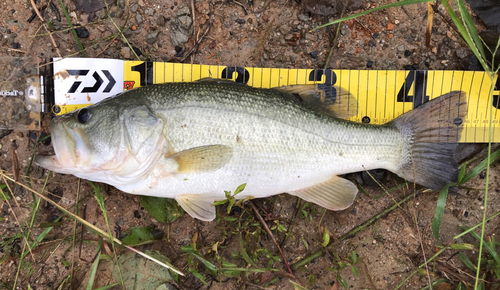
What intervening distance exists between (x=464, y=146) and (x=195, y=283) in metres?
2.62

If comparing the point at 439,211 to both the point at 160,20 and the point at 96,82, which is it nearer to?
the point at 160,20

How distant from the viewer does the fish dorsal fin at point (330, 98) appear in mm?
2584

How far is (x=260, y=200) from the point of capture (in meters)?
2.83

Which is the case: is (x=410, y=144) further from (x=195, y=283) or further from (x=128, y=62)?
(x=128, y=62)

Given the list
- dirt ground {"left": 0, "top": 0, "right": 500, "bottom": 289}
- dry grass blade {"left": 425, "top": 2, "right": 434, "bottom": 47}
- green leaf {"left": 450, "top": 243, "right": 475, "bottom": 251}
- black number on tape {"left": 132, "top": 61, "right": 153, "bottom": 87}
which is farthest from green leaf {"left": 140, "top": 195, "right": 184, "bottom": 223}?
dry grass blade {"left": 425, "top": 2, "right": 434, "bottom": 47}

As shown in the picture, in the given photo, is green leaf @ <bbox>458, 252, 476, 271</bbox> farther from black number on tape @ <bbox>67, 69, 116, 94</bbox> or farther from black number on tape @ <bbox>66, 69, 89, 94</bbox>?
black number on tape @ <bbox>66, 69, 89, 94</bbox>

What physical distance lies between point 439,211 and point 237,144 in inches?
69.0

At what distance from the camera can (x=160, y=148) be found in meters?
2.27

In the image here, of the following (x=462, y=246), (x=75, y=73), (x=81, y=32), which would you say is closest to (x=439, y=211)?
(x=462, y=246)

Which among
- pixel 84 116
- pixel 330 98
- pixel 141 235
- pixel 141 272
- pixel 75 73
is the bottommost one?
pixel 141 272

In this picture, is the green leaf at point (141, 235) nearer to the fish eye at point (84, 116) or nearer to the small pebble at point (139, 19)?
the fish eye at point (84, 116)

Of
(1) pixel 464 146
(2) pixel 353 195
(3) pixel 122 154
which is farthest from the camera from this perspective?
(1) pixel 464 146

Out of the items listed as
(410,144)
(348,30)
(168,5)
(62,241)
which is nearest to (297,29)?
(348,30)

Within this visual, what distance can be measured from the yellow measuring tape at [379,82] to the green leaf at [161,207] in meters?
0.98
